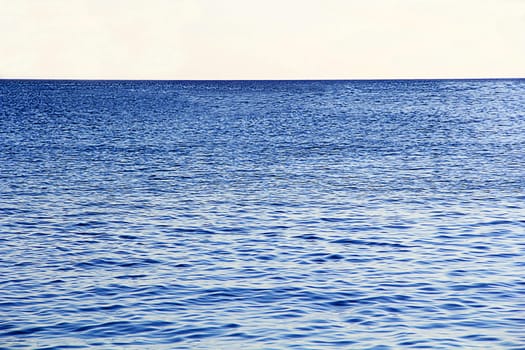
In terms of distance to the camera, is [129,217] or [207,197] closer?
[129,217]

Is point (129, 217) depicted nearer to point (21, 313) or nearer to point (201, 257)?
point (201, 257)

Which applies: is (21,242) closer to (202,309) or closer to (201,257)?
(201,257)

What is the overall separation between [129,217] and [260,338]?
55.2 feet

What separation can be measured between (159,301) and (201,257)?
17.4 ft

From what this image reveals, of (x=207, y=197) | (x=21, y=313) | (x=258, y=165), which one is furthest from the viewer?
(x=258, y=165)

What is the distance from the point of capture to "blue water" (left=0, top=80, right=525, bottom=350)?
19641 mm

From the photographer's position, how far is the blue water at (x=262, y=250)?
19641mm

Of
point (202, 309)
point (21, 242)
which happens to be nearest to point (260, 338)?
point (202, 309)

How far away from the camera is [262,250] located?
28.2 m

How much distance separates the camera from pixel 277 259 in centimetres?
2686

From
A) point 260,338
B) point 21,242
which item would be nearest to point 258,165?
point 21,242

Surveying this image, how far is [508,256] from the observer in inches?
1080

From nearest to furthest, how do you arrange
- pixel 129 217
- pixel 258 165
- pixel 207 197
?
pixel 129 217, pixel 207 197, pixel 258 165

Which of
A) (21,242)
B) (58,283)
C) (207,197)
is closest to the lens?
(58,283)
